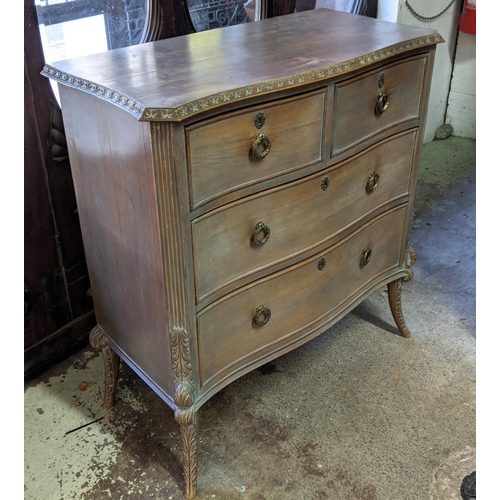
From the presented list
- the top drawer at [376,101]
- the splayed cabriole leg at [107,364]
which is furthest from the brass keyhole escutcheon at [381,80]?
the splayed cabriole leg at [107,364]

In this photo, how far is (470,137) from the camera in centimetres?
405

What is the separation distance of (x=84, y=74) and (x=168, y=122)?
0.34 metres

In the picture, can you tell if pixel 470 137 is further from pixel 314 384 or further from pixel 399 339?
pixel 314 384

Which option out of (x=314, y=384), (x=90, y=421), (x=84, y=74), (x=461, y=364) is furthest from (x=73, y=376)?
(x=461, y=364)

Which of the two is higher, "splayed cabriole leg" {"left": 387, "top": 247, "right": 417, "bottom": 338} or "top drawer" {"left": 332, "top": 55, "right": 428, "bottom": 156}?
"top drawer" {"left": 332, "top": 55, "right": 428, "bottom": 156}

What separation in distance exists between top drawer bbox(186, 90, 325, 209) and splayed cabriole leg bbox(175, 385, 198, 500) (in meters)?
0.53

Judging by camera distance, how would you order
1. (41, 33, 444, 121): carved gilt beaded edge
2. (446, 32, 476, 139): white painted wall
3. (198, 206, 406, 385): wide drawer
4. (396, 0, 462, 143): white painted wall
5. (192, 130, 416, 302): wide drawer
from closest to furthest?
(41, 33, 444, 121): carved gilt beaded edge
(192, 130, 416, 302): wide drawer
(198, 206, 406, 385): wide drawer
(396, 0, 462, 143): white painted wall
(446, 32, 476, 139): white painted wall

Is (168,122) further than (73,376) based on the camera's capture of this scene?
No

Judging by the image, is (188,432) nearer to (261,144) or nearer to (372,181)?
(261,144)

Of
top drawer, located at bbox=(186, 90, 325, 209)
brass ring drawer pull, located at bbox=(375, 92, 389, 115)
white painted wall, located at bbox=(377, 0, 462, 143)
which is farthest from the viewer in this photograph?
white painted wall, located at bbox=(377, 0, 462, 143)

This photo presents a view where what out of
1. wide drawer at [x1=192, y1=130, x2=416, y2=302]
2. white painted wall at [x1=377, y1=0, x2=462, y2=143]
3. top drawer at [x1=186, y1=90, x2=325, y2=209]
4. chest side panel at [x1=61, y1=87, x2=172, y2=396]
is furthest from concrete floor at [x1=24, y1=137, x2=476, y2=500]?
white painted wall at [x1=377, y1=0, x2=462, y2=143]

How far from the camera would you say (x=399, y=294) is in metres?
2.31

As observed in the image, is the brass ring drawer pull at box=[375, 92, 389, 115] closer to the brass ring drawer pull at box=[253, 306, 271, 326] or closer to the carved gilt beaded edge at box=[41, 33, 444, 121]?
the carved gilt beaded edge at box=[41, 33, 444, 121]

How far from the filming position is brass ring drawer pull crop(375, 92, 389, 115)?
1.74 metres
